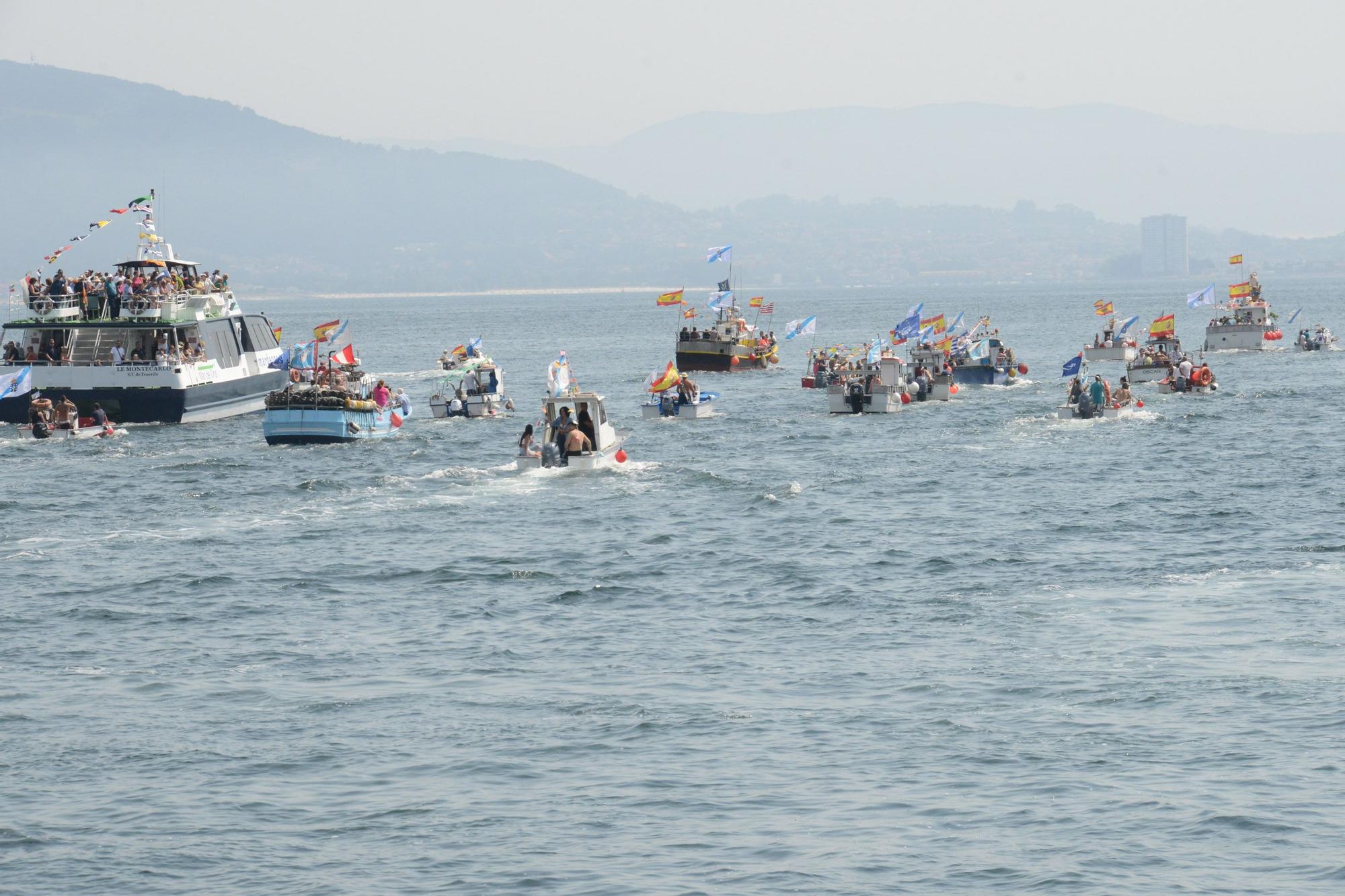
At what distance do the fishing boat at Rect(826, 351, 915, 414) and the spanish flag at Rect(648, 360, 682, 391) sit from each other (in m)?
9.97

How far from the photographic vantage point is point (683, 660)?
27594 mm

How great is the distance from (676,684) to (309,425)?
3738cm

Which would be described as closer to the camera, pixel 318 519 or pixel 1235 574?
pixel 1235 574

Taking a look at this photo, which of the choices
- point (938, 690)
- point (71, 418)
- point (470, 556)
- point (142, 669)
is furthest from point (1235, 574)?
A: point (71, 418)

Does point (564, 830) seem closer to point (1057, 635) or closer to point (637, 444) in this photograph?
point (1057, 635)

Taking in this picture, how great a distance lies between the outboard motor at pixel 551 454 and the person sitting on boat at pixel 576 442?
1.26 feet

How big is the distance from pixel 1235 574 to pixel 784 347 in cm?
11947

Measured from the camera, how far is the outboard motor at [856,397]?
72125mm

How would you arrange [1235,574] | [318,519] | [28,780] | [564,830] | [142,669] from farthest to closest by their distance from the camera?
[318,519] → [1235,574] → [142,669] → [28,780] → [564,830]

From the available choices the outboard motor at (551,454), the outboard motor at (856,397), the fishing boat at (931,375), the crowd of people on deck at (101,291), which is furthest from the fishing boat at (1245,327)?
the outboard motor at (551,454)

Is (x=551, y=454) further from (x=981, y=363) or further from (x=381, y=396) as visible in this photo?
(x=981, y=363)

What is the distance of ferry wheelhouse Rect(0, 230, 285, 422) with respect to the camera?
68.9 metres

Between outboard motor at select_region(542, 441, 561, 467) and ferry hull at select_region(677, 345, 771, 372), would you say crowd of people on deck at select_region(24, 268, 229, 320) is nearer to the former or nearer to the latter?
outboard motor at select_region(542, 441, 561, 467)

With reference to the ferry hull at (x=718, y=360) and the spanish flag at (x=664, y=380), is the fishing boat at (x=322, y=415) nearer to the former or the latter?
the spanish flag at (x=664, y=380)
